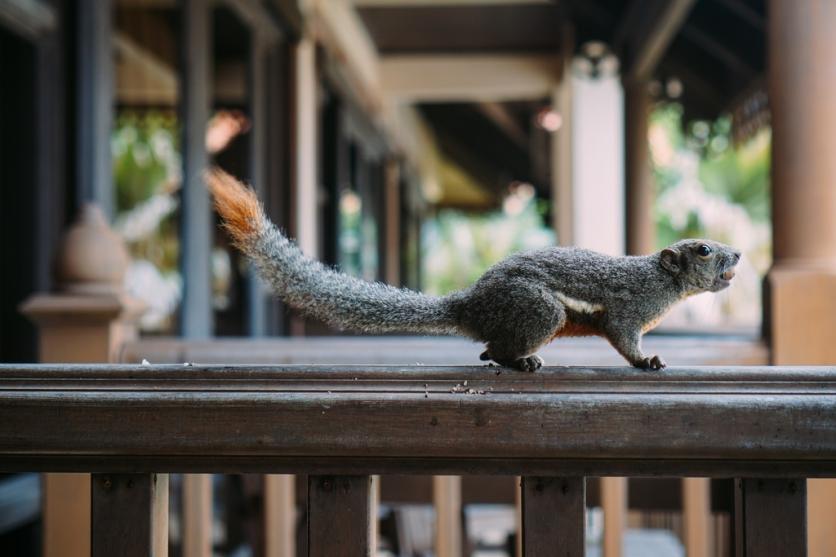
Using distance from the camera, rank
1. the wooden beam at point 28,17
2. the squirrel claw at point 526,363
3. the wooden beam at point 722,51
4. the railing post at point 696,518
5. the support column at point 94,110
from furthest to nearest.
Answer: the wooden beam at point 722,51 < the support column at point 94,110 < the wooden beam at point 28,17 < the railing post at point 696,518 < the squirrel claw at point 526,363


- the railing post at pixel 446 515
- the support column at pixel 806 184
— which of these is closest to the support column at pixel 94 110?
the railing post at pixel 446 515

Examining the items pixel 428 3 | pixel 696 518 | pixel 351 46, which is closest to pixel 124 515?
pixel 696 518

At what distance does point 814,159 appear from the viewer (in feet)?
6.84

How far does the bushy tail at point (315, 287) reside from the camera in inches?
32.5

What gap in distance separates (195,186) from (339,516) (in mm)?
3250

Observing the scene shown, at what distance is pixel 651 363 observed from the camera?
917mm

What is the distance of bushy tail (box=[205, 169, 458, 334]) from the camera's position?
0.83 m

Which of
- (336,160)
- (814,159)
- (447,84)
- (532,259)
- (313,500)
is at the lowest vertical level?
(313,500)

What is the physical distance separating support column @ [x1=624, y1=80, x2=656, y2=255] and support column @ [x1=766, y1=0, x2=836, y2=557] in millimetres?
3436

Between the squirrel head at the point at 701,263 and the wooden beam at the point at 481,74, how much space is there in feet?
23.0

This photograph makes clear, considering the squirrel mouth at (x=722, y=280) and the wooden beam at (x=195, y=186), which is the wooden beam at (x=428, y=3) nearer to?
the wooden beam at (x=195, y=186)

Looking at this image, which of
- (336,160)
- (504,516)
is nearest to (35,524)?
(504,516)

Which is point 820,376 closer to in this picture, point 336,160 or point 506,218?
point 336,160

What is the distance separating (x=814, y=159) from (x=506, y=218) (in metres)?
17.4
